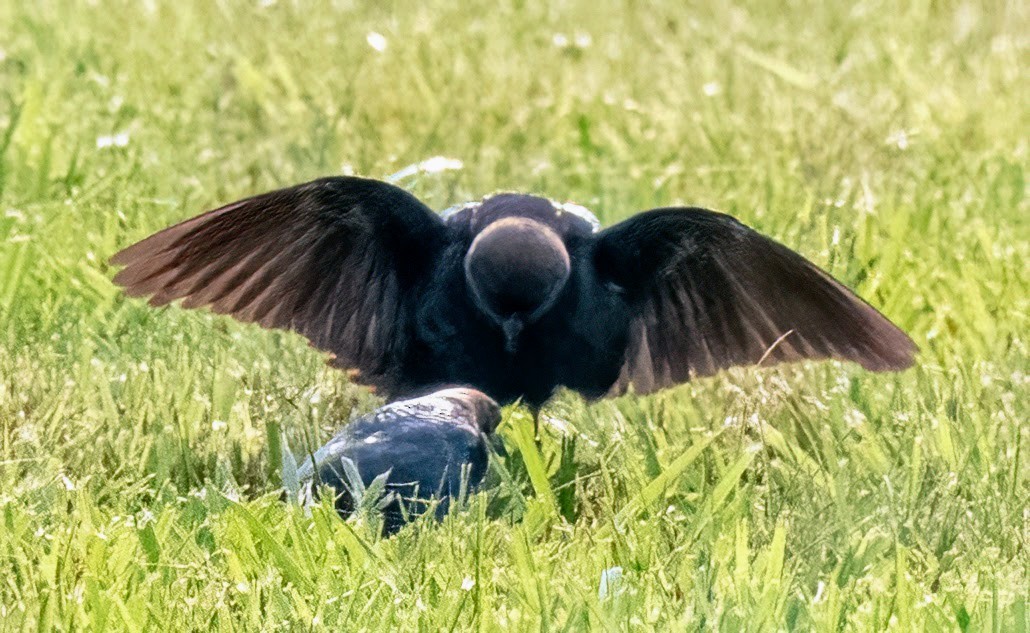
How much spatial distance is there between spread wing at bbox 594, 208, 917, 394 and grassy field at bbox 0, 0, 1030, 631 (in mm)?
159

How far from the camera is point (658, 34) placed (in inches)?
309

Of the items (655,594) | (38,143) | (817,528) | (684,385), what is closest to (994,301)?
(684,385)

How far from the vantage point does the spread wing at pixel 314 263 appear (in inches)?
166

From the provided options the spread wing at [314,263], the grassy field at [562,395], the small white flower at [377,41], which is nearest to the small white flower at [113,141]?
the grassy field at [562,395]

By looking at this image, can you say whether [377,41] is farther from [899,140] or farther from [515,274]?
[515,274]

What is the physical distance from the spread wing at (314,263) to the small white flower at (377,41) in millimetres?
2853

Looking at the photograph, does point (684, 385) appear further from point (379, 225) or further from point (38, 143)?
point (38, 143)

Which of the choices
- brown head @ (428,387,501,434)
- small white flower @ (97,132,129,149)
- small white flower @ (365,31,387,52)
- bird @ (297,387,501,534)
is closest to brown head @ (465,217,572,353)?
brown head @ (428,387,501,434)

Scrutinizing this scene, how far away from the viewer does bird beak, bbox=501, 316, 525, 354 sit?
13.7 feet

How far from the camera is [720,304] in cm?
438

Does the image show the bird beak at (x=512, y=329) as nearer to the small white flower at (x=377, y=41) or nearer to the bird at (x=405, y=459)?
the bird at (x=405, y=459)

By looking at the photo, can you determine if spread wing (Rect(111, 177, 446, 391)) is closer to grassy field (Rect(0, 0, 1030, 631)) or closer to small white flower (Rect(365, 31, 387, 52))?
grassy field (Rect(0, 0, 1030, 631))

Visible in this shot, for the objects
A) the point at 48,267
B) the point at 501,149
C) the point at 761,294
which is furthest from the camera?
the point at 501,149

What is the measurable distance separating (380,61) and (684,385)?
9.47 feet
